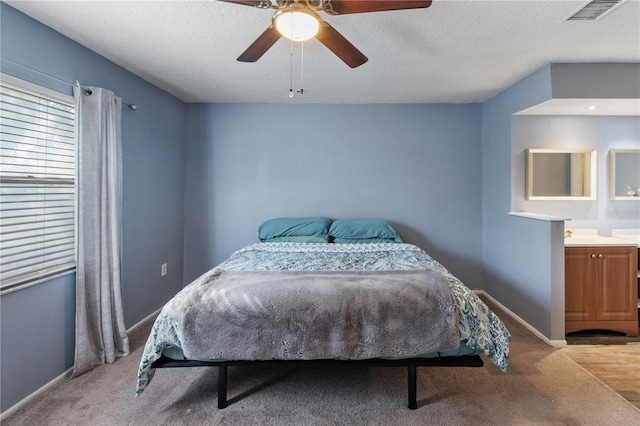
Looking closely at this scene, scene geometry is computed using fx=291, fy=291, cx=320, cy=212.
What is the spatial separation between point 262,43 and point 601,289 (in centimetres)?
329

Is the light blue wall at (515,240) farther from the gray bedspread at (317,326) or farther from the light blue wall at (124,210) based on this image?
the light blue wall at (124,210)

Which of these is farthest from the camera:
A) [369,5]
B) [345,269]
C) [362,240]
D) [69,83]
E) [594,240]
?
[362,240]

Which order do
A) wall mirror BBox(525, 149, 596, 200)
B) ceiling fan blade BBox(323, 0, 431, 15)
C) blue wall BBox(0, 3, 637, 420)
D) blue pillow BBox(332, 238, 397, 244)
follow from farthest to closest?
blue wall BBox(0, 3, 637, 420) < blue pillow BBox(332, 238, 397, 244) < wall mirror BBox(525, 149, 596, 200) < ceiling fan blade BBox(323, 0, 431, 15)

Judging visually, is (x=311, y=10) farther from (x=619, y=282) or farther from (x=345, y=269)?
(x=619, y=282)

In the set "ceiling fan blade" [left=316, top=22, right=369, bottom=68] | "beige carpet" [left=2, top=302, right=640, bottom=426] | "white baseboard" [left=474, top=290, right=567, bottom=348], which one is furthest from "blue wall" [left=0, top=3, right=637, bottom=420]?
"ceiling fan blade" [left=316, top=22, right=369, bottom=68]

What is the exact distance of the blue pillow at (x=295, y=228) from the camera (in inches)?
124

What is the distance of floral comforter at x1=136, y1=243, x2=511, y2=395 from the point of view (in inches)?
62.5

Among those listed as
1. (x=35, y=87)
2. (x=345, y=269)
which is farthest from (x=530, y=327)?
(x=35, y=87)

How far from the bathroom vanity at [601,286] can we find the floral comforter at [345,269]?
122 cm

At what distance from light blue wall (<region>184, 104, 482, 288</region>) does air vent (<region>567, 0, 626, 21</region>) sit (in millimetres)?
1666

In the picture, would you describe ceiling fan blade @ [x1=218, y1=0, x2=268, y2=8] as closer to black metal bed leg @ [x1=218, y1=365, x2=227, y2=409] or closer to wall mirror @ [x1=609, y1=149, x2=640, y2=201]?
black metal bed leg @ [x1=218, y1=365, x2=227, y2=409]

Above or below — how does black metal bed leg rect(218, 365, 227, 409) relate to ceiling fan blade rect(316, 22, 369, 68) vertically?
below

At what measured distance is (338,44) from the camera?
1633 millimetres

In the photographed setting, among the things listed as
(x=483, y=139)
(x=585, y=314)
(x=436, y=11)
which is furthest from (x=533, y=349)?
(x=436, y=11)
